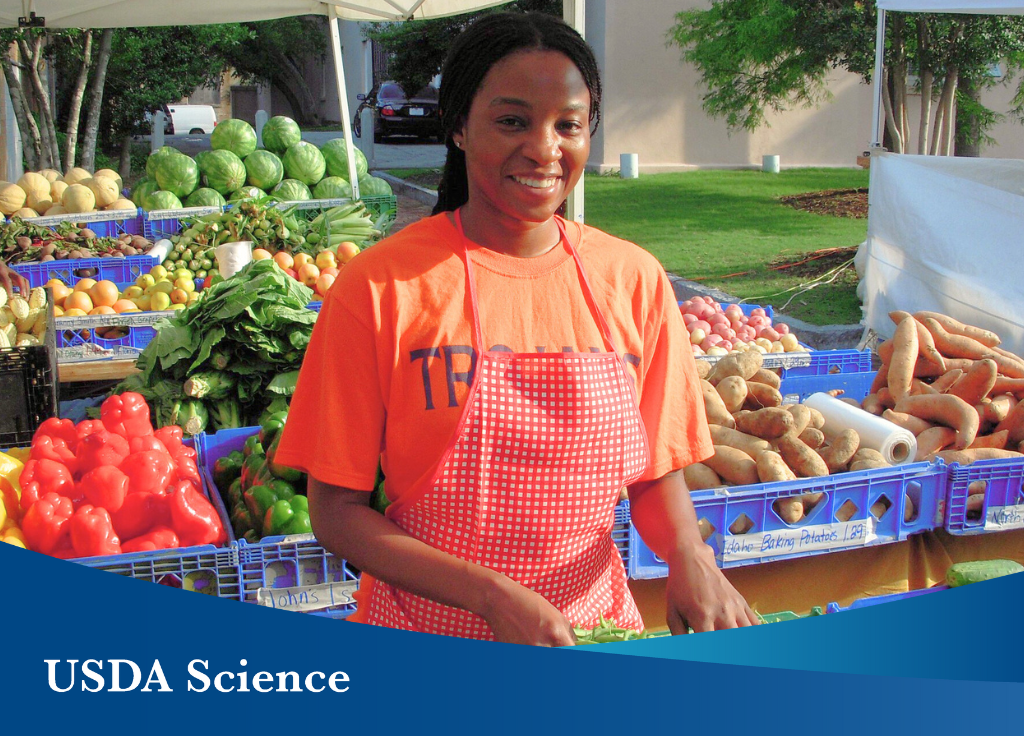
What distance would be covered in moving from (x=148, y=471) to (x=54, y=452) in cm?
43

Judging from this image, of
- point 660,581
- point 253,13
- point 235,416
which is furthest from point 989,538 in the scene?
point 253,13

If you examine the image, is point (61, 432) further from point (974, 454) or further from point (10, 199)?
point (10, 199)

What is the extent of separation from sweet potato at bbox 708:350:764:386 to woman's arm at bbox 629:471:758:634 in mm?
2555

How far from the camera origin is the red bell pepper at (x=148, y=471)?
3.17m

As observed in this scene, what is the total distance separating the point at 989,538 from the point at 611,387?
2.69 m

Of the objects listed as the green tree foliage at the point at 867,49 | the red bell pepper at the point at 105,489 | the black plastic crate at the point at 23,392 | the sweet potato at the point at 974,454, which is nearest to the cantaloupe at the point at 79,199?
the black plastic crate at the point at 23,392

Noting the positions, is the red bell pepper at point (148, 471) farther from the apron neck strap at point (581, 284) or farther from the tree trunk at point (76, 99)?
the tree trunk at point (76, 99)

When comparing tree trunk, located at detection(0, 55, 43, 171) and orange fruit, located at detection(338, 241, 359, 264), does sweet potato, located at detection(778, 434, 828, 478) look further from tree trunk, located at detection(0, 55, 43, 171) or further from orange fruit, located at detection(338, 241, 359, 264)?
tree trunk, located at detection(0, 55, 43, 171)

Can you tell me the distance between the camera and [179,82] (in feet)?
63.4

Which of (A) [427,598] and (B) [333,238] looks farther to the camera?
(B) [333,238]

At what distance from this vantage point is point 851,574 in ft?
11.7

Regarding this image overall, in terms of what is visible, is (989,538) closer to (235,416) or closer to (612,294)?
(612,294)

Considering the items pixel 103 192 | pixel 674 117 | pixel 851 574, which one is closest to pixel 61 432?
pixel 851 574

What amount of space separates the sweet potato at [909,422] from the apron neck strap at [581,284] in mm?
2860
